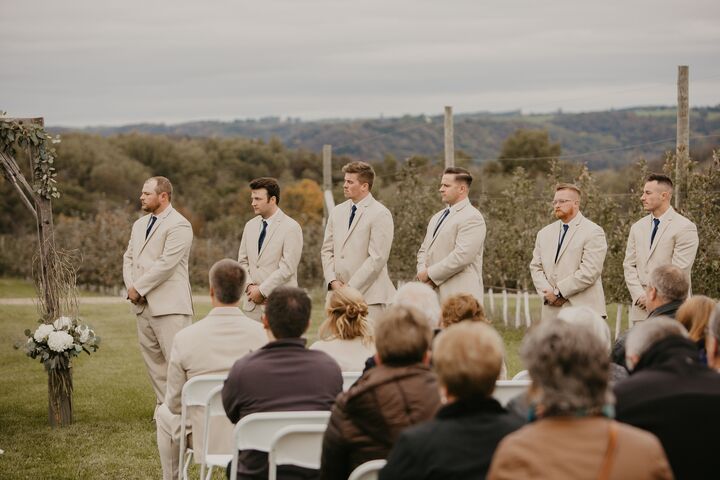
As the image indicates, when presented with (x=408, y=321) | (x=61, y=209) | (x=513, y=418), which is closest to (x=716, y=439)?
(x=513, y=418)

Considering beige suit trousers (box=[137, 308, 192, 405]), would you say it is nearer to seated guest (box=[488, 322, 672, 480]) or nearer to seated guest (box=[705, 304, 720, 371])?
seated guest (box=[705, 304, 720, 371])

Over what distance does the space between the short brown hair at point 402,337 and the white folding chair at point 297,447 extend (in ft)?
1.62

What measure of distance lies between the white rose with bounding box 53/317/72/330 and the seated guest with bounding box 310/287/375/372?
405cm

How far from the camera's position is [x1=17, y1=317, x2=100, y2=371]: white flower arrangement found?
8078mm

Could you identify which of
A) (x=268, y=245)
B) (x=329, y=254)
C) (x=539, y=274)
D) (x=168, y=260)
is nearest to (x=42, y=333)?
(x=168, y=260)

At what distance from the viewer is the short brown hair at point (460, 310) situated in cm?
488

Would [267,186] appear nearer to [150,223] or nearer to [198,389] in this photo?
[150,223]

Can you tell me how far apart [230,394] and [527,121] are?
78.5 metres

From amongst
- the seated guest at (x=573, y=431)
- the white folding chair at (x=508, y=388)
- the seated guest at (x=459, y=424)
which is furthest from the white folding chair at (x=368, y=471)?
the white folding chair at (x=508, y=388)

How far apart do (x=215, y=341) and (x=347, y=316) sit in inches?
31.7

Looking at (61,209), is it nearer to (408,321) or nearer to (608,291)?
(608,291)

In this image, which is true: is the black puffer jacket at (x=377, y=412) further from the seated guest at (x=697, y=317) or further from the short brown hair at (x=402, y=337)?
the seated guest at (x=697, y=317)

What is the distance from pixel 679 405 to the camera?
3236mm

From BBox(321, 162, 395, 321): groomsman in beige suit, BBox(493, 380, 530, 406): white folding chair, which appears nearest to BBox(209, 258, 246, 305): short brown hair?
BBox(493, 380, 530, 406): white folding chair
